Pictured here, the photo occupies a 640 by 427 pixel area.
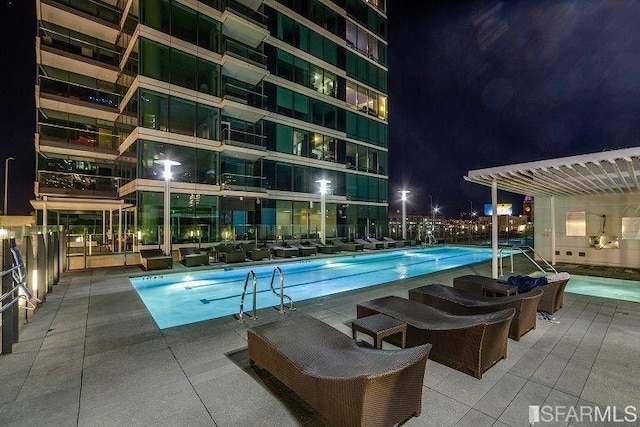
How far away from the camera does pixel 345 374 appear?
238 centimetres

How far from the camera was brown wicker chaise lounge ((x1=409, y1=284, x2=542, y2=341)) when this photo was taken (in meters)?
4.05

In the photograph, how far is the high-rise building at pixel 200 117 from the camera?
14430 millimetres

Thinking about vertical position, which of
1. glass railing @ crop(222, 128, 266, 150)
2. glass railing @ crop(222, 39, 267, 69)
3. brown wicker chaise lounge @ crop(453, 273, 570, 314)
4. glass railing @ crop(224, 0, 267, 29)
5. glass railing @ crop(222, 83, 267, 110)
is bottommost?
brown wicker chaise lounge @ crop(453, 273, 570, 314)

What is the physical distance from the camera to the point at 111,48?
19.0 meters

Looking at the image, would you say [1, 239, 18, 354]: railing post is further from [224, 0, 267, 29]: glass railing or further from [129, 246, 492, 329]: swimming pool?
[224, 0, 267, 29]: glass railing

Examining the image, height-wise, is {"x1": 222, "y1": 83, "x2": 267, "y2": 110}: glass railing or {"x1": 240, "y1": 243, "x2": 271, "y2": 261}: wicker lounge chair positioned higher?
{"x1": 222, "y1": 83, "x2": 267, "y2": 110}: glass railing

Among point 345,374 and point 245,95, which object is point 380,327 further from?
point 245,95

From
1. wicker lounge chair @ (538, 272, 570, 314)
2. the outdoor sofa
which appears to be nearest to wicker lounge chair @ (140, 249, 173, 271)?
the outdoor sofa

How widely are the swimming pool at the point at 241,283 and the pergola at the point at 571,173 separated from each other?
15.5 ft

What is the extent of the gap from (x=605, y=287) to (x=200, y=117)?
59.3 feet

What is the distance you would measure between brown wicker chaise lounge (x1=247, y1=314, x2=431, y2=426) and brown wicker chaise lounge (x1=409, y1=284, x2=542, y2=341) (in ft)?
7.61

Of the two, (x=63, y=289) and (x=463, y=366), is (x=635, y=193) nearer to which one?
(x=463, y=366)

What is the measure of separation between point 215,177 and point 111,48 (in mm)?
12383

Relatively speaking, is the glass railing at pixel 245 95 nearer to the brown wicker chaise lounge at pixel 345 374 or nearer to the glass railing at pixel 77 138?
the glass railing at pixel 77 138
